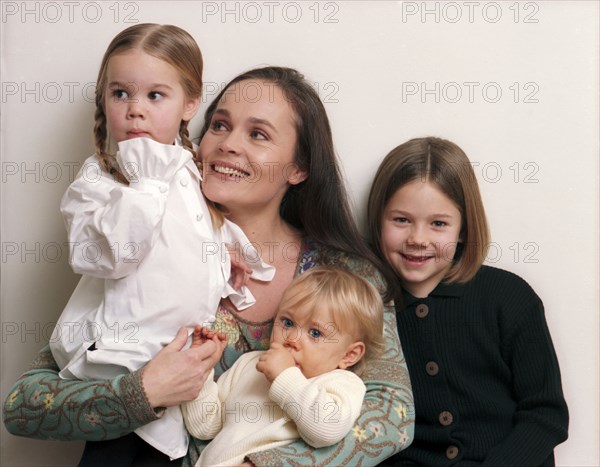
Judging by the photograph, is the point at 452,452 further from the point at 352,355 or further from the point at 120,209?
the point at 120,209

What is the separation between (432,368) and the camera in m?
2.08

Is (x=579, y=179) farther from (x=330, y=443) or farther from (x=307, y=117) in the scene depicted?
(x=330, y=443)

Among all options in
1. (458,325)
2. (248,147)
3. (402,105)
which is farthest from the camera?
(402,105)

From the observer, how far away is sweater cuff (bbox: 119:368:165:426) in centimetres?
169

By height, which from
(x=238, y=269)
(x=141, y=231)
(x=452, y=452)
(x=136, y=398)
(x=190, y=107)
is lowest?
(x=452, y=452)

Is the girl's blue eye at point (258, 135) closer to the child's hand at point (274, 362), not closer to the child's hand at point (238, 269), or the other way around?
the child's hand at point (238, 269)

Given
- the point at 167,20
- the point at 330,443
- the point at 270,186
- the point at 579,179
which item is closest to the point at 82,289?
the point at 270,186

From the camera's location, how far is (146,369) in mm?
1716

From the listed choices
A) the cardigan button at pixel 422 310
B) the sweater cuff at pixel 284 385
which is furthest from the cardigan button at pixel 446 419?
the sweater cuff at pixel 284 385

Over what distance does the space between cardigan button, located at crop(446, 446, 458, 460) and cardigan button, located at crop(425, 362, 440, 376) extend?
0.66ft

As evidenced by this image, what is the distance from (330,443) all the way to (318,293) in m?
0.36

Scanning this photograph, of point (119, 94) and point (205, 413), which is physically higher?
point (119, 94)

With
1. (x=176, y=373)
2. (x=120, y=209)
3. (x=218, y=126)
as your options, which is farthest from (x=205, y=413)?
(x=218, y=126)

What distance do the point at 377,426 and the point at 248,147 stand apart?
782 mm
